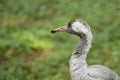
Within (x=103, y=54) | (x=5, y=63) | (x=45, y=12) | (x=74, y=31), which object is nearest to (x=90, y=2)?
(x=45, y=12)

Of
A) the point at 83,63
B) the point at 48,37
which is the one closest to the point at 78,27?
the point at 83,63

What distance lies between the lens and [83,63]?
8078mm

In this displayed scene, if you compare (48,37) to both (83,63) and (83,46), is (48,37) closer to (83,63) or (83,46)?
A: (83,46)

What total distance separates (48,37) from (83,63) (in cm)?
503

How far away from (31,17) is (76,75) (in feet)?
21.5

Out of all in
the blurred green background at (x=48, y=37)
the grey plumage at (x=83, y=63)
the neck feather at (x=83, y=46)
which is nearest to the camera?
the grey plumage at (x=83, y=63)

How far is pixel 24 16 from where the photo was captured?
1440 centimetres

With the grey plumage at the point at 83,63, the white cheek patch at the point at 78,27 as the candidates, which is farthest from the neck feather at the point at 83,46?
the white cheek patch at the point at 78,27

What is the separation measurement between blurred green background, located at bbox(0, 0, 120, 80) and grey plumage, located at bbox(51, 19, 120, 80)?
2.35m

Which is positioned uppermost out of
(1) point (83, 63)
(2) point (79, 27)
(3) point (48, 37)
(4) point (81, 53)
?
(3) point (48, 37)

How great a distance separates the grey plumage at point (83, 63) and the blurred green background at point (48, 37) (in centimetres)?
235

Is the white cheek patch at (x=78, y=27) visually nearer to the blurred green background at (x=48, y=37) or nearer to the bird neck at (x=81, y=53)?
the bird neck at (x=81, y=53)

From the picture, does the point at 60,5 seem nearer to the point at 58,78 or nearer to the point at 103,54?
the point at 103,54

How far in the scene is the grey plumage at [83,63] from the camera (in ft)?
26.2
